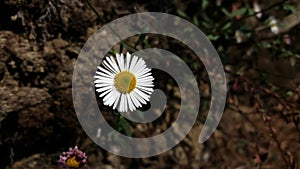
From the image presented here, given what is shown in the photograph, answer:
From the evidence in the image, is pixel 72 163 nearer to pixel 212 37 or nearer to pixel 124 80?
pixel 124 80

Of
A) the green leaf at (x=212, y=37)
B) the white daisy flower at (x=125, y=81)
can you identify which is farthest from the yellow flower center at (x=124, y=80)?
the green leaf at (x=212, y=37)

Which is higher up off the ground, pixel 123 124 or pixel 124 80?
pixel 124 80

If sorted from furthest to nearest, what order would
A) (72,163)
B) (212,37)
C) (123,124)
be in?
(212,37), (123,124), (72,163)

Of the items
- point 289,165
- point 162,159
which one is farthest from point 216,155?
point 289,165

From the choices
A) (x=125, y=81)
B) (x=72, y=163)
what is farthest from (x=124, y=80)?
(x=72, y=163)

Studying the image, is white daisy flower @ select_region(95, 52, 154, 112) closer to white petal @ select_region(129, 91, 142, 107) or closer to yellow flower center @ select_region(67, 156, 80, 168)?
white petal @ select_region(129, 91, 142, 107)

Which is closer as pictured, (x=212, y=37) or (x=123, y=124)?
(x=123, y=124)

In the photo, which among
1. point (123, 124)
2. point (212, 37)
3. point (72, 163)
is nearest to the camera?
point (72, 163)
